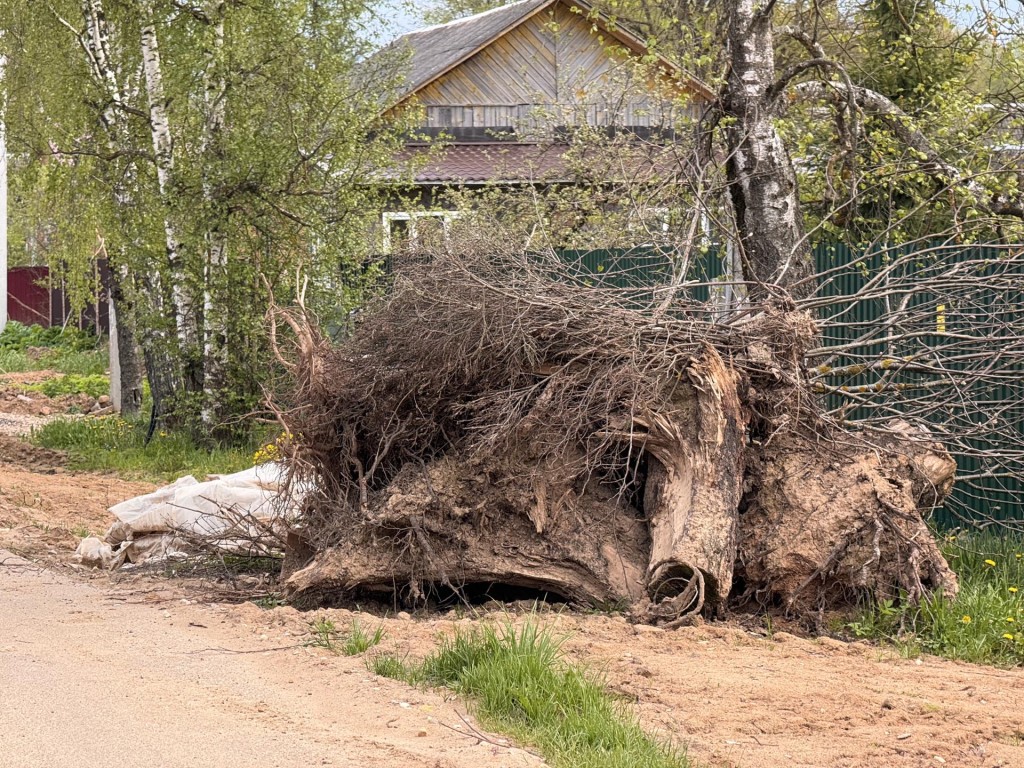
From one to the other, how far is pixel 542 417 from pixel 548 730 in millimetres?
2356

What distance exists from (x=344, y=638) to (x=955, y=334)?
406cm

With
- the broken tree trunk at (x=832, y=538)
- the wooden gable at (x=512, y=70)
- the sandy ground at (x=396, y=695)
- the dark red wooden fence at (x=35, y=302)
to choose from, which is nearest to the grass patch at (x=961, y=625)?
the broken tree trunk at (x=832, y=538)

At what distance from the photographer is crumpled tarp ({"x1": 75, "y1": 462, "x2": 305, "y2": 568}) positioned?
806cm

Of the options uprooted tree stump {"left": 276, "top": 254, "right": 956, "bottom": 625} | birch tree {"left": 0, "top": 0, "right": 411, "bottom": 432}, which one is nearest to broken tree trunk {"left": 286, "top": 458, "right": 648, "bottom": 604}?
uprooted tree stump {"left": 276, "top": 254, "right": 956, "bottom": 625}

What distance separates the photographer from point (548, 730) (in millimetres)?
4602

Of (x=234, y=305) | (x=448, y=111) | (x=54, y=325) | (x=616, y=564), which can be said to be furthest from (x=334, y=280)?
(x=54, y=325)

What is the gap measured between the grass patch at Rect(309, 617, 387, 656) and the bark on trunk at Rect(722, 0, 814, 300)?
16.7 ft

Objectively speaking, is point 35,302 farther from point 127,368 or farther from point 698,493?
point 698,493

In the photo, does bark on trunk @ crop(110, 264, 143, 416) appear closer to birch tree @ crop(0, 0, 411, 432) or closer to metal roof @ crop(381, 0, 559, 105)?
birch tree @ crop(0, 0, 411, 432)

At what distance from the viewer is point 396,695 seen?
5090 mm

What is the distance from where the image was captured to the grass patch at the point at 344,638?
5750mm

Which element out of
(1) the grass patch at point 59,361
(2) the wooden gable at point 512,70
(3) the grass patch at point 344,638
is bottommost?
(3) the grass patch at point 344,638

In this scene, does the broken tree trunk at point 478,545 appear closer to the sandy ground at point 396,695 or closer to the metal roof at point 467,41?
the sandy ground at point 396,695

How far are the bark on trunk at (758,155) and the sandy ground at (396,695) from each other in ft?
14.8
